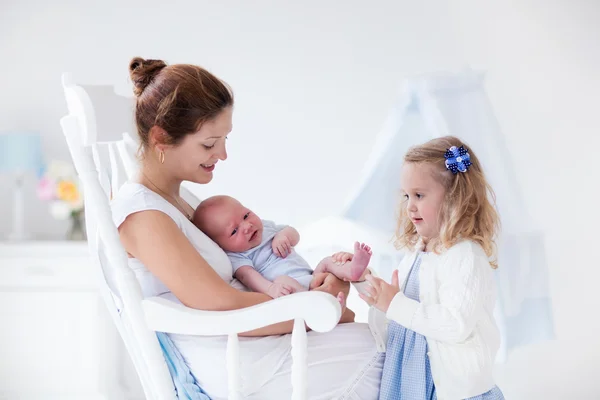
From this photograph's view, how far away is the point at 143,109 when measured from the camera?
5.70 ft

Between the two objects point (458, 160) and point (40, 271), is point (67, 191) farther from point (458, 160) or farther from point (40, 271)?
point (458, 160)

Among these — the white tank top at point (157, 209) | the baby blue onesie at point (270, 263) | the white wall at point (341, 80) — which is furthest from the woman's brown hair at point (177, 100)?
the white wall at point (341, 80)

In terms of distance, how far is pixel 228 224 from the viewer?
183cm

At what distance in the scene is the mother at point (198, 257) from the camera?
157 cm

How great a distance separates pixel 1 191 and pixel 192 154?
287cm

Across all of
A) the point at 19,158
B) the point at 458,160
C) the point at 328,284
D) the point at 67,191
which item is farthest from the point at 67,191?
the point at 458,160

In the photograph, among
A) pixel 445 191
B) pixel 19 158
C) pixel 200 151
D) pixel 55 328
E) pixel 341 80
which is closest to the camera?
pixel 200 151

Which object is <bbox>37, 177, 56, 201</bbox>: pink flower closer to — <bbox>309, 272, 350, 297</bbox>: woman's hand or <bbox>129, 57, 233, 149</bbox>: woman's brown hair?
<bbox>129, 57, 233, 149</bbox>: woman's brown hair

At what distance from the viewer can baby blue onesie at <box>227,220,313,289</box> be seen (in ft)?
6.02

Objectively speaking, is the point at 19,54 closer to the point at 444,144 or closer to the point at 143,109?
the point at 143,109

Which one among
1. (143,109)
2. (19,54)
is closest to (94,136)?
(143,109)

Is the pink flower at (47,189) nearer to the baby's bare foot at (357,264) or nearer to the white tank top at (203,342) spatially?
the white tank top at (203,342)

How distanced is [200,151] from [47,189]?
2.46 metres

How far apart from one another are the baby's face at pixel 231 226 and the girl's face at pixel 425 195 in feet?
1.27
